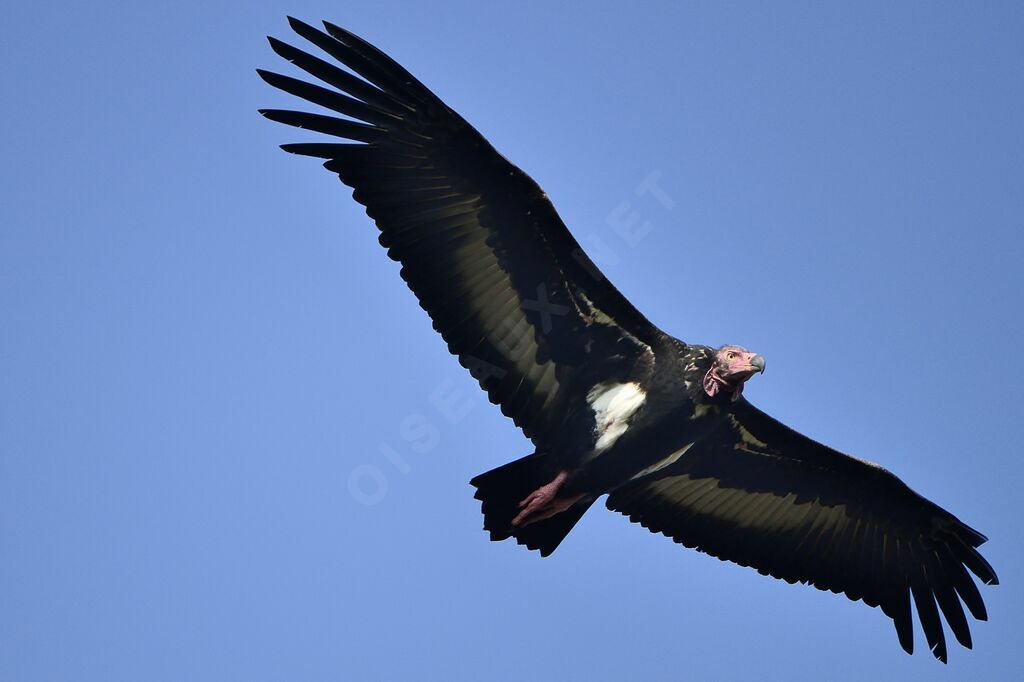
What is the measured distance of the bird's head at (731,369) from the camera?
12078 millimetres

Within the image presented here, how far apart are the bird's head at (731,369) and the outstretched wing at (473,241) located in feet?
2.10

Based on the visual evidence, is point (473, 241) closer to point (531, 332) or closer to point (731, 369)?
point (531, 332)

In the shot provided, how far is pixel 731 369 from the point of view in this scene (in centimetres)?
1211

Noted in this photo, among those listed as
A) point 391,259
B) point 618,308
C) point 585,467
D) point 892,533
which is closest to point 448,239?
point 391,259

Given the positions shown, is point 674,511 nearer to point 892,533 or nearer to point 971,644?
point 892,533

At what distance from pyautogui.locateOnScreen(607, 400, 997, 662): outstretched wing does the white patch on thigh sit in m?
1.39

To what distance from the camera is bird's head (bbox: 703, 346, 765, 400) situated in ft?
39.6

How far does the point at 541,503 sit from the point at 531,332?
1.61m

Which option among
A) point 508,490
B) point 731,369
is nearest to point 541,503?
point 508,490

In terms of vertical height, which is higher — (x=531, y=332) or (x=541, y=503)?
(x=531, y=332)

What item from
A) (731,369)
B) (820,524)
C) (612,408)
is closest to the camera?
(731,369)

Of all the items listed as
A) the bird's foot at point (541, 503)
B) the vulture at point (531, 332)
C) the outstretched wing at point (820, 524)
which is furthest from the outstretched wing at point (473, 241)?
the outstretched wing at point (820, 524)

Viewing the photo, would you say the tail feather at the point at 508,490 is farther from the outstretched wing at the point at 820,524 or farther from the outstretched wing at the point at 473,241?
the outstretched wing at the point at 820,524

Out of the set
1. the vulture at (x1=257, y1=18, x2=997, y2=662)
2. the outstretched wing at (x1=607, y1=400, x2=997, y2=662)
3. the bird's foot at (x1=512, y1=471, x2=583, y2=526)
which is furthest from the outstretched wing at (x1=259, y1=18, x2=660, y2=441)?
the outstretched wing at (x1=607, y1=400, x2=997, y2=662)
